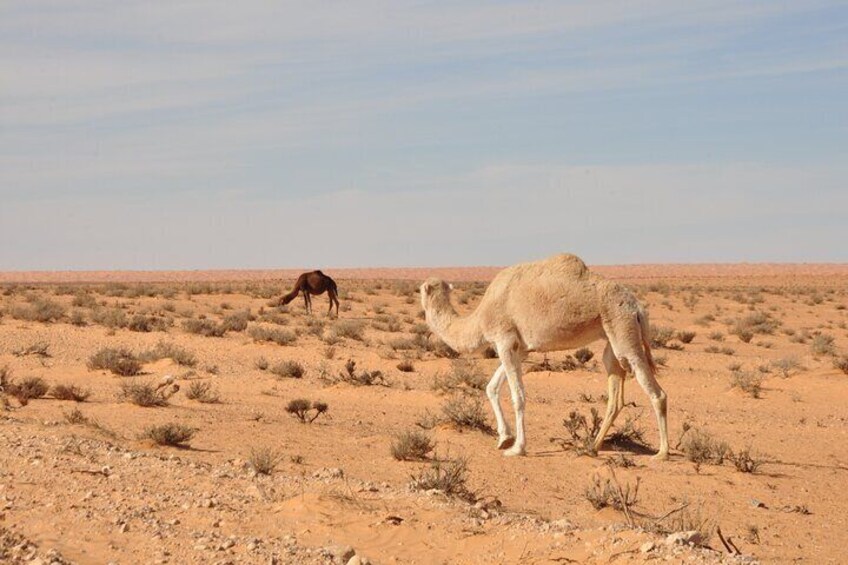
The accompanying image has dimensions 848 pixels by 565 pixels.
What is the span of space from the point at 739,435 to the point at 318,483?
789 centimetres

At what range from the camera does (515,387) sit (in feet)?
41.3

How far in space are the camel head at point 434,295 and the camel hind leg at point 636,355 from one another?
2002 mm

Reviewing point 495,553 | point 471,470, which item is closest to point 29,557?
point 495,553

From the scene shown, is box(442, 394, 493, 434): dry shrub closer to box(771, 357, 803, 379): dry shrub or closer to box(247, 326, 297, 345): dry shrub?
box(771, 357, 803, 379): dry shrub

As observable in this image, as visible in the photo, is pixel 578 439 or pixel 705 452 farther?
pixel 578 439

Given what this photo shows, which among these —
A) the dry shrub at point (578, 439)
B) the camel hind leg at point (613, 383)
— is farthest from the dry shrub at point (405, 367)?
the camel hind leg at point (613, 383)

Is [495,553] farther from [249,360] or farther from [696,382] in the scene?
[249,360]

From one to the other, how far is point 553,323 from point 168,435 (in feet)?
14.5

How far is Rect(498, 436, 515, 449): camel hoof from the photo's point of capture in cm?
1284

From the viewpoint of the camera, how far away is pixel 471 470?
39.1 feet

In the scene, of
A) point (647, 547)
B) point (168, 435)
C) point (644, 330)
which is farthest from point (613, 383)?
point (647, 547)

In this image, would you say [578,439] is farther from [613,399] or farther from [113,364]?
[113,364]

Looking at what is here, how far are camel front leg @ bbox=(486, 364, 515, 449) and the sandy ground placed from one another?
294 millimetres

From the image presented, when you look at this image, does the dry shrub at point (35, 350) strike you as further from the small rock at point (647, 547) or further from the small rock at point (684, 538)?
the small rock at point (647, 547)
